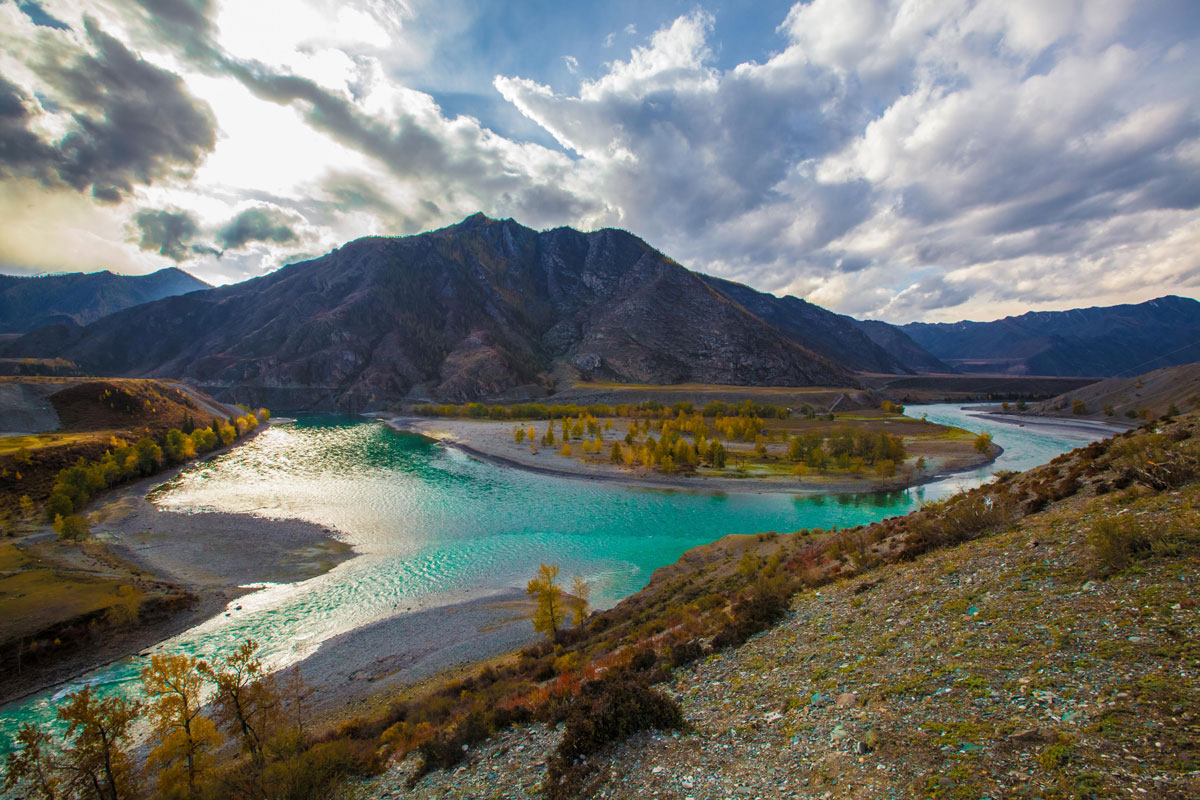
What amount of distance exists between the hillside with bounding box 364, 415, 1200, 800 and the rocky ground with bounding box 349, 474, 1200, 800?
4cm

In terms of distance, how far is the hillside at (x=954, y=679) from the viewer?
20.1 feet

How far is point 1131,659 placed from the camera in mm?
7316

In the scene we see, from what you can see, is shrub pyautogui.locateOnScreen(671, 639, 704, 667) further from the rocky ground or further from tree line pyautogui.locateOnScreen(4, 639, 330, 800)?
tree line pyautogui.locateOnScreen(4, 639, 330, 800)

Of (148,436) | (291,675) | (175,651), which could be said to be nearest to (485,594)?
(291,675)

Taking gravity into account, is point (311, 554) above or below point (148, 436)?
below

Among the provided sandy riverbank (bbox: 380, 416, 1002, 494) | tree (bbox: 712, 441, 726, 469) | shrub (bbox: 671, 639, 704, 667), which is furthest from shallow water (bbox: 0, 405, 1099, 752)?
shrub (bbox: 671, 639, 704, 667)

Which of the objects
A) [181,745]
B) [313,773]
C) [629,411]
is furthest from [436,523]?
[629,411]

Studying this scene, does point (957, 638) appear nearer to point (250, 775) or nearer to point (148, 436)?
point (250, 775)

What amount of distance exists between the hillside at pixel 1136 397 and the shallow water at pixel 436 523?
27.8 m

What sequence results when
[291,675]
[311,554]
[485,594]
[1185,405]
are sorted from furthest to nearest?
[1185,405]
[311,554]
[485,594]
[291,675]

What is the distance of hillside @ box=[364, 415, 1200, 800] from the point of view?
6.13m

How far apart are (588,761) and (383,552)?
35.1m

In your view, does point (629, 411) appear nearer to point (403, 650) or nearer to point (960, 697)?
point (403, 650)

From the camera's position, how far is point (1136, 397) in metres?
106
